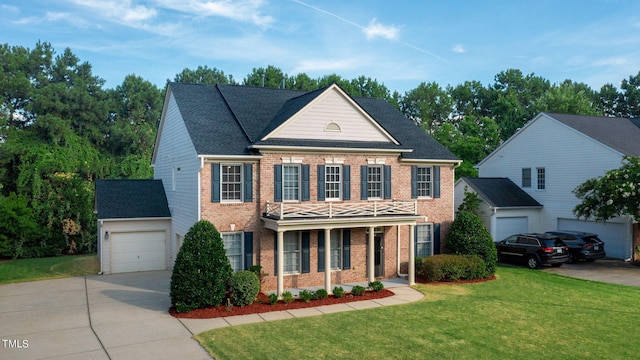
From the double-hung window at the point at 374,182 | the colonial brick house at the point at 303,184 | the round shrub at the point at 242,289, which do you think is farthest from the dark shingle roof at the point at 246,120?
the round shrub at the point at 242,289

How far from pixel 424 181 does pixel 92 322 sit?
16.0 m

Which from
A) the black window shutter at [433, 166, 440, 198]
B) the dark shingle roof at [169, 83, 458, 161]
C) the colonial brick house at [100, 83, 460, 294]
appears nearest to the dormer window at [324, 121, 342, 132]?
the colonial brick house at [100, 83, 460, 294]

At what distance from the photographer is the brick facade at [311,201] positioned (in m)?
19.8

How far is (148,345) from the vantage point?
1288 centimetres

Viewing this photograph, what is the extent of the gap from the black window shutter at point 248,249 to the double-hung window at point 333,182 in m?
3.89

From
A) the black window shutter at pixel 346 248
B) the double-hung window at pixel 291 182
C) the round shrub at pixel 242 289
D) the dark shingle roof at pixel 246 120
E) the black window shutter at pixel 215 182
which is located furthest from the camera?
the black window shutter at pixel 346 248

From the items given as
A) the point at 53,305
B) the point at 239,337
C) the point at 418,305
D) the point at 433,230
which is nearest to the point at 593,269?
the point at 433,230

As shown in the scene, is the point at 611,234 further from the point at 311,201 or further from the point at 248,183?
the point at 248,183

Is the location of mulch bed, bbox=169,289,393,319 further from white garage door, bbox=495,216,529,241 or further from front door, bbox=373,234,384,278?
white garage door, bbox=495,216,529,241

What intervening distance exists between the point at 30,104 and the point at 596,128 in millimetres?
42357

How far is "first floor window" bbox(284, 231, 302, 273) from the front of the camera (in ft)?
68.2

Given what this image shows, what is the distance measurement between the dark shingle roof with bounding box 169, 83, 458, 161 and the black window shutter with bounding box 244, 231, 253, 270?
345 centimetres

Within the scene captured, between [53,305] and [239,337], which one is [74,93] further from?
[239,337]

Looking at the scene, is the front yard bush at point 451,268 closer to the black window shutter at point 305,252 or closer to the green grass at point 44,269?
the black window shutter at point 305,252
